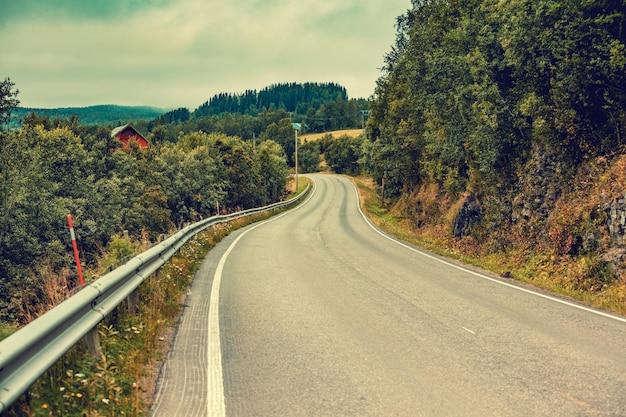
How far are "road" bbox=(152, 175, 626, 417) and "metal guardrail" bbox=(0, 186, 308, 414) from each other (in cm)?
100

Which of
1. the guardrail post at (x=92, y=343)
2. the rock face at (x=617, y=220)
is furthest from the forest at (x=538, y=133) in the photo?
the guardrail post at (x=92, y=343)

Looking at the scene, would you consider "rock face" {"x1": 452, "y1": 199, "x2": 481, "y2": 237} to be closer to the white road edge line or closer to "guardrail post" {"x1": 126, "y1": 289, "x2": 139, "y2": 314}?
the white road edge line

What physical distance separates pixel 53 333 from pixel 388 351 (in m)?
3.66

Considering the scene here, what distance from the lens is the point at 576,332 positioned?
262 inches

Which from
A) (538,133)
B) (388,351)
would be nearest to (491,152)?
(538,133)

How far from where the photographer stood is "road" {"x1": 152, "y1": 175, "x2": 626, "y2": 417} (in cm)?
439

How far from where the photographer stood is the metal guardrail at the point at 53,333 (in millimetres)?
3314

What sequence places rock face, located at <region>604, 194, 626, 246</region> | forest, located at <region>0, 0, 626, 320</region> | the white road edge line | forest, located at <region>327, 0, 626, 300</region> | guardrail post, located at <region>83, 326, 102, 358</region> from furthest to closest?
forest, located at <region>0, 0, 626, 320</region> → forest, located at <region>327, 0, 626, 300</region> → rock face, located at <region>604, 194, 626, 246</region> → guardrail post, located at <region>83, 326, 102, 358</region> → the white road edge line

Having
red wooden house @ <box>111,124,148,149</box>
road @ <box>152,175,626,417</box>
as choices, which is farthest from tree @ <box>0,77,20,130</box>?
red wooden house @ <box>111,124,148,149</box>

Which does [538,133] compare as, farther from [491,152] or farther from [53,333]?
[53,333]

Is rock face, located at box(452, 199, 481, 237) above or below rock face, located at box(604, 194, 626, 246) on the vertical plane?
below

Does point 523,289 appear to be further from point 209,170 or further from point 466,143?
point 209,170

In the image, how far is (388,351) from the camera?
19.0ft

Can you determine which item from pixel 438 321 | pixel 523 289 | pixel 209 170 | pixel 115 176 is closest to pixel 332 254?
pixel 523 289
